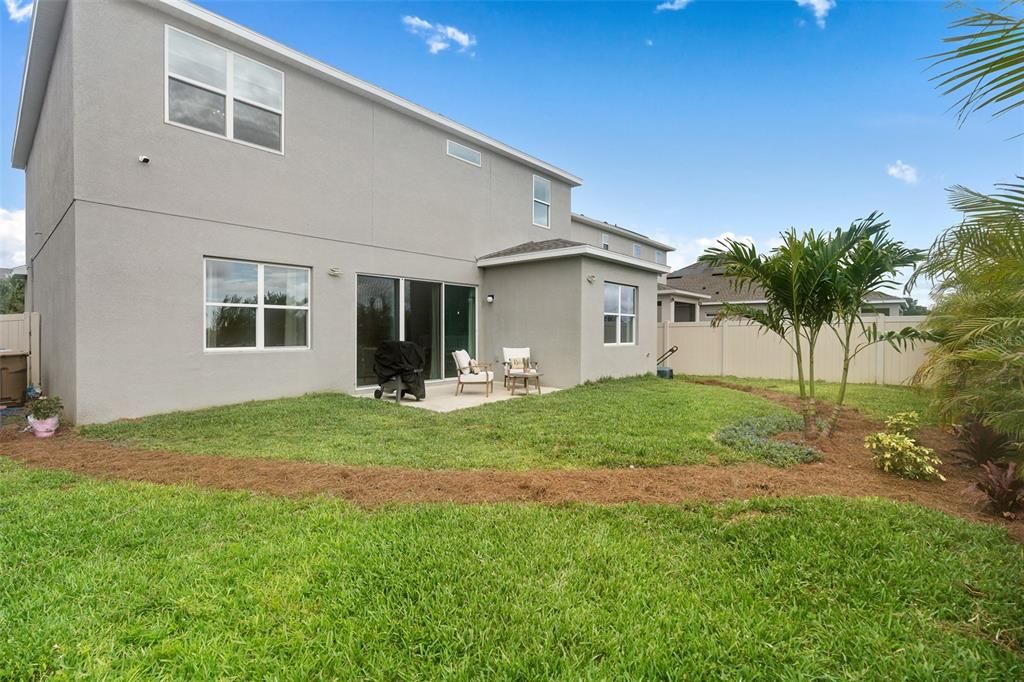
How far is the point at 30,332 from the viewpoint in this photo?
9.75 meters

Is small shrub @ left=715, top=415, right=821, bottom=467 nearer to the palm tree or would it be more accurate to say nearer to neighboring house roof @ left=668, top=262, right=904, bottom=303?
the palm tree

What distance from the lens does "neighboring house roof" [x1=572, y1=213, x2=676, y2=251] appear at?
62.3 feet

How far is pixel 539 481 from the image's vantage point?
173 inches

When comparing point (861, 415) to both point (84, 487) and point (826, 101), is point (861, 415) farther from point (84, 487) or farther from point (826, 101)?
point (84, 487)

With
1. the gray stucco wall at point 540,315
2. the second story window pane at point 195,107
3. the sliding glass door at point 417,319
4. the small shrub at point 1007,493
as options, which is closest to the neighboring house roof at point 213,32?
the second story window pane at point 195,107

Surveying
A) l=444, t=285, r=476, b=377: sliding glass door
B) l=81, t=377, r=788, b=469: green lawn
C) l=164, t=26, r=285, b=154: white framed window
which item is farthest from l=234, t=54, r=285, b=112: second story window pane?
l=81, t=377, r=788, b=469: green lawn

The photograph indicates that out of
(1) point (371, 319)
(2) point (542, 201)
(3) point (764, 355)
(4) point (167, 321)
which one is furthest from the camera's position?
(3) point (764, 355)

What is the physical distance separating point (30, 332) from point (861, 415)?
16.1 m

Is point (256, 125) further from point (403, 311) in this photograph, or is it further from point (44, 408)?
point (44, 408)

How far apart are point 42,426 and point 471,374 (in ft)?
22.5

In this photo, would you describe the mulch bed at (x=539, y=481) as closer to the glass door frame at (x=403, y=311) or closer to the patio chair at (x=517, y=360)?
the glass door frame at (x=403, y=311)

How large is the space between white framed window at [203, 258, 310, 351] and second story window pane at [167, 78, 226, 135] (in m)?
2.26

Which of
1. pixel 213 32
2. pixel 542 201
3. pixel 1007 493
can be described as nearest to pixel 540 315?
pixel 542 201

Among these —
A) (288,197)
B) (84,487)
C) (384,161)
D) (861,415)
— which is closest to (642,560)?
(84,487)
